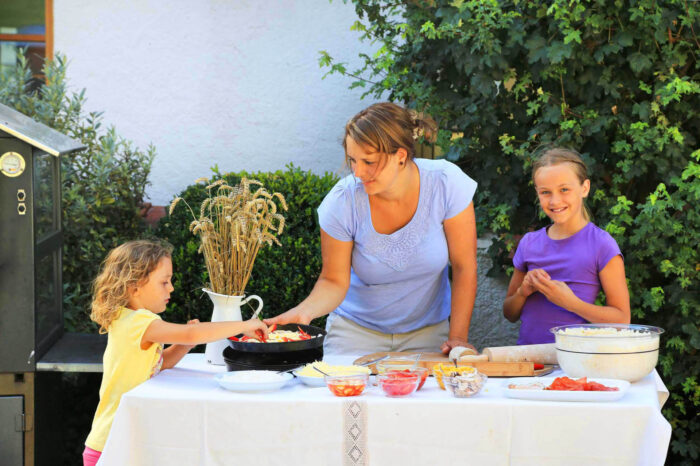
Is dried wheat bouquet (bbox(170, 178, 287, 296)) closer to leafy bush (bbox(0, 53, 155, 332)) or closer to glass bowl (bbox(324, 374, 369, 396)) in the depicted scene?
glass bowl (bbox(324, 374, 369, 396))

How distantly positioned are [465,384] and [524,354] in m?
0.52

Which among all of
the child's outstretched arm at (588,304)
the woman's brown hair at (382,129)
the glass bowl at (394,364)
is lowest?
the glass bowl at (394,364)

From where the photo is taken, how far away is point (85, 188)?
4.64m

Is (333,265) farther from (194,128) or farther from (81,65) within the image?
(81,65)

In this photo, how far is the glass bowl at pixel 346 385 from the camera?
236 cm

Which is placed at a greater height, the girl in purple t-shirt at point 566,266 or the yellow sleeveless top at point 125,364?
the girl in purple t-shirt at point 566,266

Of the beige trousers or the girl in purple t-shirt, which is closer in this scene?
the girl in purple t-shirt

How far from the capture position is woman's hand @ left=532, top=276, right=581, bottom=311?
2.98 m

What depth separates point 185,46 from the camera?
5.28 metres

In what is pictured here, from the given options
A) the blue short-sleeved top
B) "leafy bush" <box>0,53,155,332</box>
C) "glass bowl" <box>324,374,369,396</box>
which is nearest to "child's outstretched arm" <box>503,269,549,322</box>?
the blue short-sleeved top

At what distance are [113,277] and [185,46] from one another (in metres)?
2.85

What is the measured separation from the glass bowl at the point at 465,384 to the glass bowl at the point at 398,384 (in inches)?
4.2

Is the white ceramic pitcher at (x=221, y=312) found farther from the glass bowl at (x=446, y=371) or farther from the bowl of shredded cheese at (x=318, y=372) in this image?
the glass bowl at (x=446, y=371)

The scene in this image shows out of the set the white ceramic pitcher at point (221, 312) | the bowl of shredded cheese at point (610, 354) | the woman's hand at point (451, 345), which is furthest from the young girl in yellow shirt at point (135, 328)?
the bowl of shredded cheese at point (610, 354)
